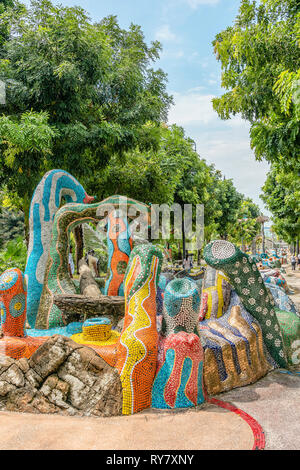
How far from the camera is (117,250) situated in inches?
249

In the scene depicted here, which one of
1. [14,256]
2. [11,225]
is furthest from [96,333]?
[11,225]

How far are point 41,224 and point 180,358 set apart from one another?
12.6 ft

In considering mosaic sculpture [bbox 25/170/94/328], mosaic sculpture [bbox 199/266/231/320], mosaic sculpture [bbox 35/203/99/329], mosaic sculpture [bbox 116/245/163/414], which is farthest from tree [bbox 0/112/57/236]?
mosaic sculpture [bbox 199/266/231/320]

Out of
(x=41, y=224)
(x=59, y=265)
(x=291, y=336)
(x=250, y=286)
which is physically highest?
(x=41, y=224)

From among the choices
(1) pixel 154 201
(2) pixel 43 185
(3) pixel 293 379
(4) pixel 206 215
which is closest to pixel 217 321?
(3) pixel 293 379

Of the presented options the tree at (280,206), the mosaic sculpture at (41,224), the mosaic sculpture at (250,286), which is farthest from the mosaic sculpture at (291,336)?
the tree at (280,206)

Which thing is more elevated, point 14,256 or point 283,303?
point 14,256

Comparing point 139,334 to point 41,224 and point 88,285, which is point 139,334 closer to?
point 88,285

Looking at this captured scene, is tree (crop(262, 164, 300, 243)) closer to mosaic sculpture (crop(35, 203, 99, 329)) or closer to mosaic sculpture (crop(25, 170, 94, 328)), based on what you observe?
mosaic sculpture (crop(25, 170, 94, 328))

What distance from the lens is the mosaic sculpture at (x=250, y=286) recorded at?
4.62m

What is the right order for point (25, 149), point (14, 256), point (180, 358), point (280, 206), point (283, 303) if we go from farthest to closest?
point (280, 206) → point (14, 256) → point (25, 149) → point (283, 303) → point (180, 358)

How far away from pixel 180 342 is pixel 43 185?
417 centimetres

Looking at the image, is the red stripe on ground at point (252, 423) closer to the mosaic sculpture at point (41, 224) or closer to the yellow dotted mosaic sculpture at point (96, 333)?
the yellow dotted mosaic sculpture at point (96, 333)

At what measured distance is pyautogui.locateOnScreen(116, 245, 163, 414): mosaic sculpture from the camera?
3691 millimetres
